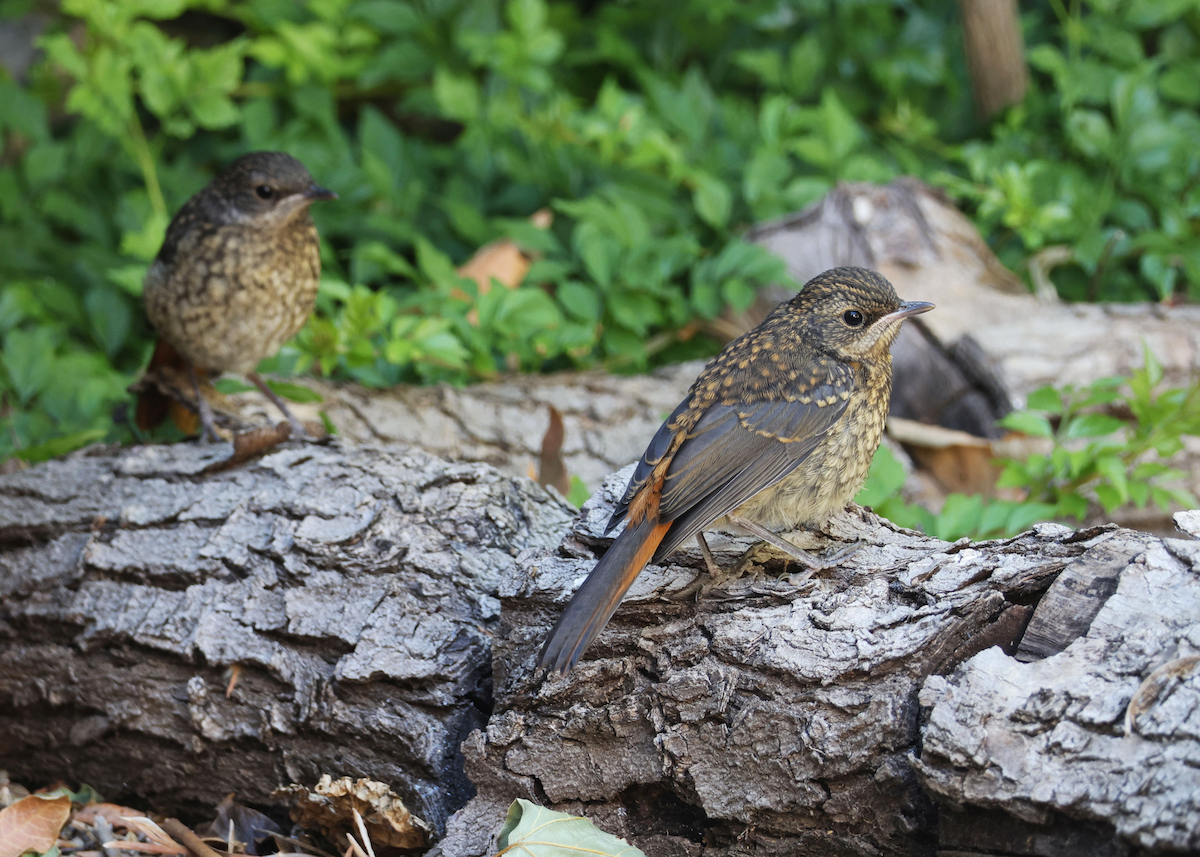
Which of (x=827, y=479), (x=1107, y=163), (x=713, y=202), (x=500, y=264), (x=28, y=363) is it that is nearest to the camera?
(x=827, y=479)

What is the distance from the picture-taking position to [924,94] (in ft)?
20.0

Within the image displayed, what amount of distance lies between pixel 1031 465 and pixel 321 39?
4083 mm

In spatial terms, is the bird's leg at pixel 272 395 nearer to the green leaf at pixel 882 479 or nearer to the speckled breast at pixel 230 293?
the speckled breast at pixel 230 293

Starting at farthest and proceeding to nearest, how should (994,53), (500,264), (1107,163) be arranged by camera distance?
1. (994,53)
2. (1107,163)
3. (500,264)

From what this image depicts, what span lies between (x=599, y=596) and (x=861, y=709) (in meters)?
0.55

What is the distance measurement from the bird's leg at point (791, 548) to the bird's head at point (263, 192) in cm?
212

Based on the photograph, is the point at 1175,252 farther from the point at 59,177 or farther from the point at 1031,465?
the point at 59,177

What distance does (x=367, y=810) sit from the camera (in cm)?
235

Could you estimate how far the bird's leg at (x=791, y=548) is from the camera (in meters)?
2.35

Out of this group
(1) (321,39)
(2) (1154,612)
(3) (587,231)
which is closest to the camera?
Result: (2) (1154,612)

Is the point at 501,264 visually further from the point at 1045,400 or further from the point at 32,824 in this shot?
the point at 32,824

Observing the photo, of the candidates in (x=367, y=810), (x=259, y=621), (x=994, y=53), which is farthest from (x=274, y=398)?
(x=994, y=53)

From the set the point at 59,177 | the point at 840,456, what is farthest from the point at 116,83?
the point at 840,456

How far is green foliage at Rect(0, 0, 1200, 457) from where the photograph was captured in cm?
460
